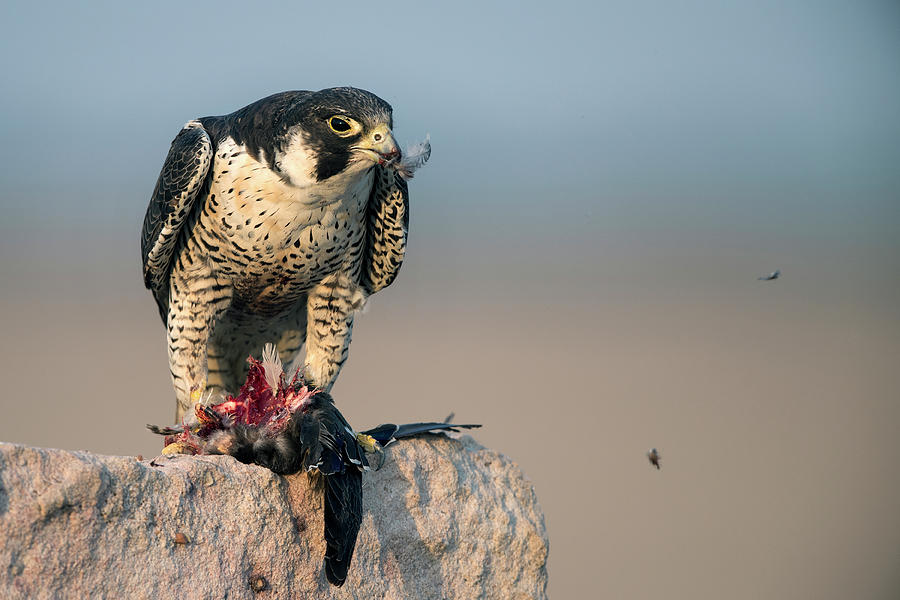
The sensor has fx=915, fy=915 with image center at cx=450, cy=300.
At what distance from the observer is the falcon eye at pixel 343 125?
12.5 feet

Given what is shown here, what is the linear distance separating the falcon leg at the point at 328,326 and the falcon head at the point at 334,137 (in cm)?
79

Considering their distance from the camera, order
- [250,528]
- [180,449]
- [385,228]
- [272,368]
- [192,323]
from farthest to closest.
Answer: [385,228], [192,323], [272,368], [180,449], [250,528]

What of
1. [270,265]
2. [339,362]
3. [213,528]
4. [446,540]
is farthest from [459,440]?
[213,528]

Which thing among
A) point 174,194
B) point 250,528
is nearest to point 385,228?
point 174,194

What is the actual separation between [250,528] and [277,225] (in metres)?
1.57

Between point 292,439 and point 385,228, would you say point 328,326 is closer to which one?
point 385,228

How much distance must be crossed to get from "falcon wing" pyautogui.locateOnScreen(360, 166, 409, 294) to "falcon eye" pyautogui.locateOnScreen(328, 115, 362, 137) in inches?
29.2

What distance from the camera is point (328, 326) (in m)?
4.61

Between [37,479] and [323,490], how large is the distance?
1.02 meters

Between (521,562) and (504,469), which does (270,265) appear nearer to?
(504,469)

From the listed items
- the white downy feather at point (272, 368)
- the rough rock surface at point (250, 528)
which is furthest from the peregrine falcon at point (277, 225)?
the rough rock surface at point (250, 528)

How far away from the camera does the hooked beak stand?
375 cm

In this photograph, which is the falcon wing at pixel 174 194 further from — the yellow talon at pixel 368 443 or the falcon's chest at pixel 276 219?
the yellow talon at pixel 368 443

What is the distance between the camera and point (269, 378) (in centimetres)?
346
